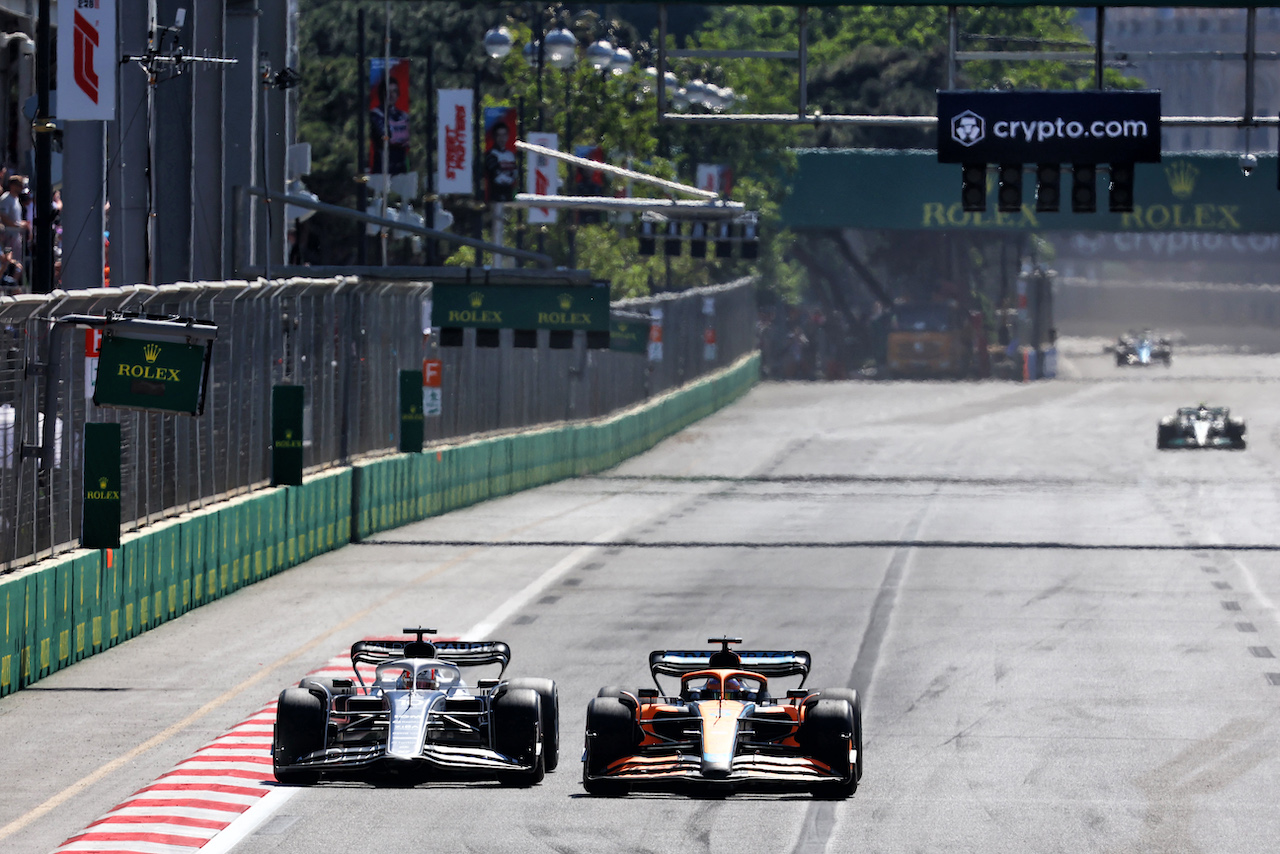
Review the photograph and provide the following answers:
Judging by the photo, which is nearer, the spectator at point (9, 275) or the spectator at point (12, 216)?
the spectator at point (9, 275)

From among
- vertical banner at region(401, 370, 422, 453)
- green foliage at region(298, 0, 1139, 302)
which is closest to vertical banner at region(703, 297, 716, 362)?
green foliage at region(298, 0, 1139, 302)

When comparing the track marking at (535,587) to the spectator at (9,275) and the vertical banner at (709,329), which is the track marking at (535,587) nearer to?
the spectator at (9,275)

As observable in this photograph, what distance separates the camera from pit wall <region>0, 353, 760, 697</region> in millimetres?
18828

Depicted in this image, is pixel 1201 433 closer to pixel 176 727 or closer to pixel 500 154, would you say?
pixel 500 154

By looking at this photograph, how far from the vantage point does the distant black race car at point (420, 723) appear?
1222 centimetres

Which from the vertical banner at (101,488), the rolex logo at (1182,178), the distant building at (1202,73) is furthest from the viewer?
the distant building at (1202,73)

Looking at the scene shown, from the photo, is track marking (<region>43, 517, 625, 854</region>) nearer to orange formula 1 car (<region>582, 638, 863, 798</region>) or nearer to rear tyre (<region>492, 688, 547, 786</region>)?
rear tyre (<region>492, 688, 547, 786</region>)

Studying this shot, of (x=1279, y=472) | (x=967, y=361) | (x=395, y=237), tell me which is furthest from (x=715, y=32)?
(x=1279, y=472)

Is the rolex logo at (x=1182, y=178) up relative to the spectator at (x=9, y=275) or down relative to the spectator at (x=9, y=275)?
up

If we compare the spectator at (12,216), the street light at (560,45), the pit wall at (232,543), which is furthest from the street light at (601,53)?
the spectator at (12,216)

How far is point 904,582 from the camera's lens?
1040 inches

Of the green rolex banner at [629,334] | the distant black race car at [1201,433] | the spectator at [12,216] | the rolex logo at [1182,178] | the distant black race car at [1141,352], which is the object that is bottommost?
the distant black race car at [1141,352]

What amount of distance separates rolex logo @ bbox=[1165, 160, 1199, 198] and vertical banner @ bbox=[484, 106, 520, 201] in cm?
4499

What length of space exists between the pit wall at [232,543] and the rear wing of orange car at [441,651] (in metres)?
5.82
